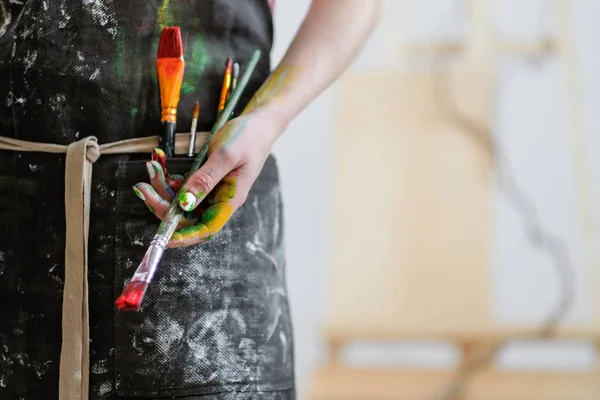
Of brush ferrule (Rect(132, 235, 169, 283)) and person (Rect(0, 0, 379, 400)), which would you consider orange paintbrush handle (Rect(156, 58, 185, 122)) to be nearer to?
person (Rect(0, 0, 379, 400))

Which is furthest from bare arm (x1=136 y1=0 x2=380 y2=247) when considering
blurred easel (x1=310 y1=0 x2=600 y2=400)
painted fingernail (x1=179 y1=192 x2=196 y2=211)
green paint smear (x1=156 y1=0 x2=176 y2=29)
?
blurred easel (x1=310 y1=0 x2=600 y2=400)

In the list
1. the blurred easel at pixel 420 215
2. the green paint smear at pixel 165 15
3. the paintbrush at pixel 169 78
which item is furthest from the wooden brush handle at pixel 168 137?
the blurred easel at pixel 420 215

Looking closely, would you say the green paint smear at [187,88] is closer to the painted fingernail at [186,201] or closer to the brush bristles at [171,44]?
the brush bristles at [171,44]

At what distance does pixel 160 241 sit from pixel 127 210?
0.45ft

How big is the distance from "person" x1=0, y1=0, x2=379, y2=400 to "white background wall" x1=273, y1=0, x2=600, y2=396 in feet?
5.52

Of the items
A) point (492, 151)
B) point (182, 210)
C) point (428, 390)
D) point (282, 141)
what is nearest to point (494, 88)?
point (492, 151)

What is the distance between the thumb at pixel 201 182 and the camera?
1.92 feet

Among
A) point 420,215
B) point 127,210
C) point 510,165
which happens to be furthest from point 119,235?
point 510,165

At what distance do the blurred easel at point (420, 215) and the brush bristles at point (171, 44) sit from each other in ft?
5.65

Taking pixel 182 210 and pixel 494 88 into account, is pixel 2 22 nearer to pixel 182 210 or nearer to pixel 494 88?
pixel 182 210

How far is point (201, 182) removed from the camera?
59 centimetres

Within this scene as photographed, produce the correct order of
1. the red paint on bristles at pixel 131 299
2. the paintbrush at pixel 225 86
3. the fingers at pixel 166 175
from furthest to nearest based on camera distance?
the paintbrush at pixel 225 86, the fingers at pixel 166 175, the red paint on bristles at pixel 131 299

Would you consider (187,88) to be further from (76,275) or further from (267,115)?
(76,275)

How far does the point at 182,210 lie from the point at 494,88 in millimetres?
1997
